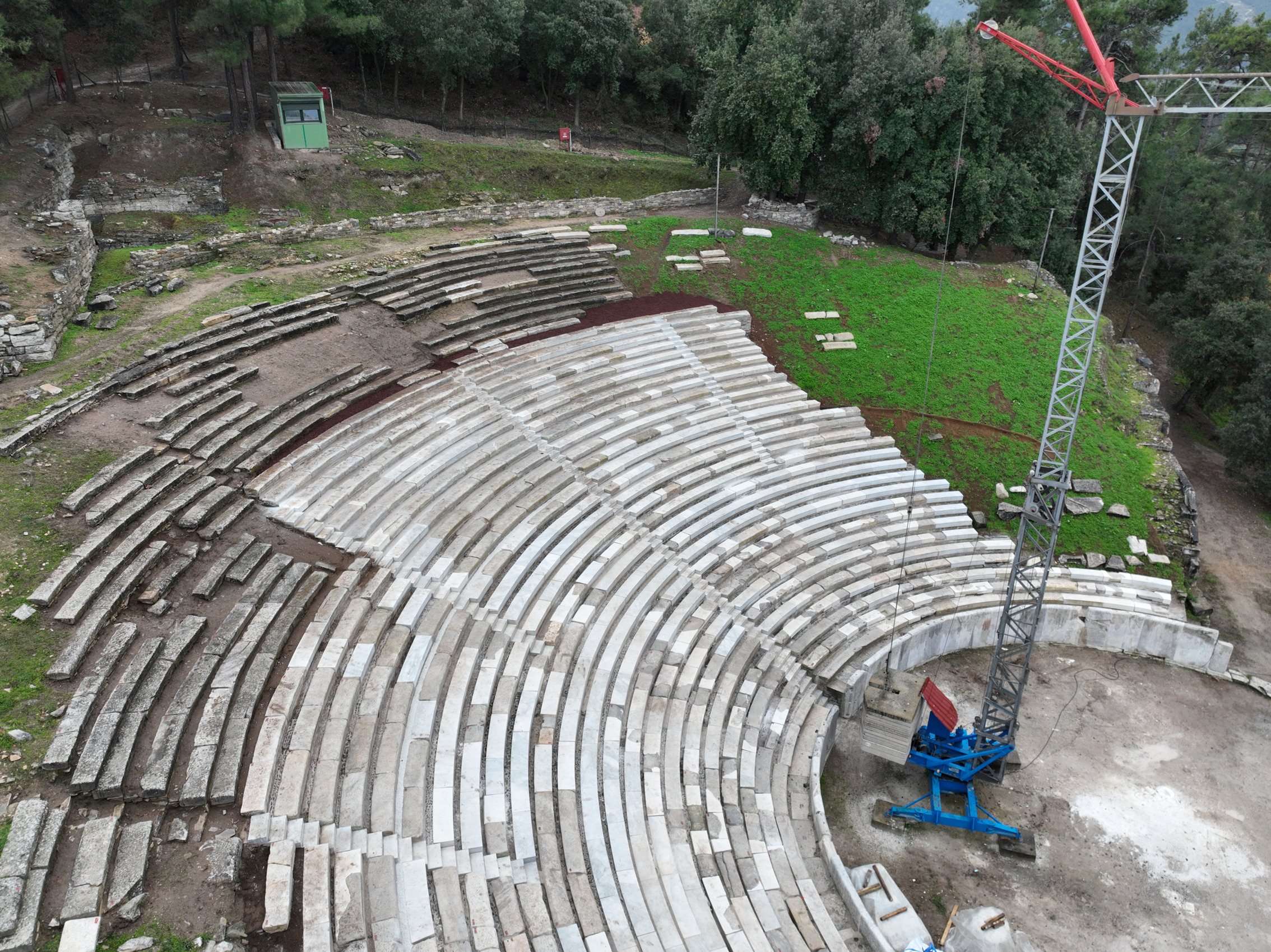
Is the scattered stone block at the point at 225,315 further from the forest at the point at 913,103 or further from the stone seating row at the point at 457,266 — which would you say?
the forest at the point at 913,103

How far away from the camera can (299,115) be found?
31.7 m

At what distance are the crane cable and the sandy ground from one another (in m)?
1.86

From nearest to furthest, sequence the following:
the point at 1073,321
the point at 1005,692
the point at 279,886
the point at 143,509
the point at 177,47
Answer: the point at 279,886 → the point at 143,509 → the point at 1073,321 → the point at 1005,692 → the point at 177,47

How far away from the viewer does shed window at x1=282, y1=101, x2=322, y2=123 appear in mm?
31391

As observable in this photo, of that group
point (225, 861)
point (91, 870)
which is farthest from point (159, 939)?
point (91, 870)

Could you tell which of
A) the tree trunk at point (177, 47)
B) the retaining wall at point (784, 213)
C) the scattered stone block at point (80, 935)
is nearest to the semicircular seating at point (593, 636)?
the scattered stone block at point (80, 935)

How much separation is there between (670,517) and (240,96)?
2926 centimetres

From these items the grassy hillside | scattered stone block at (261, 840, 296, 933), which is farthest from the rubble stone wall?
scattered stone block at (261, 840, 296, 933)

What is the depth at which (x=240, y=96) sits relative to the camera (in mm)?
34594

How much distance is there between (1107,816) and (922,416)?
11.9 m

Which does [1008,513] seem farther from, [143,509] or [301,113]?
[301,113]

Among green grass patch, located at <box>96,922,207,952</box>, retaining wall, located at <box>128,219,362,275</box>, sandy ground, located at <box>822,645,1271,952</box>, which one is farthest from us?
retaining wall, located at <box>128,219,362,275</box>

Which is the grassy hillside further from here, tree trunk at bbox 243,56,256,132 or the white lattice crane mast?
tree trunk at bbox 243,56,256,132

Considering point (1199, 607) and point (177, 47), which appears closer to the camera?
point (1199, 607)
